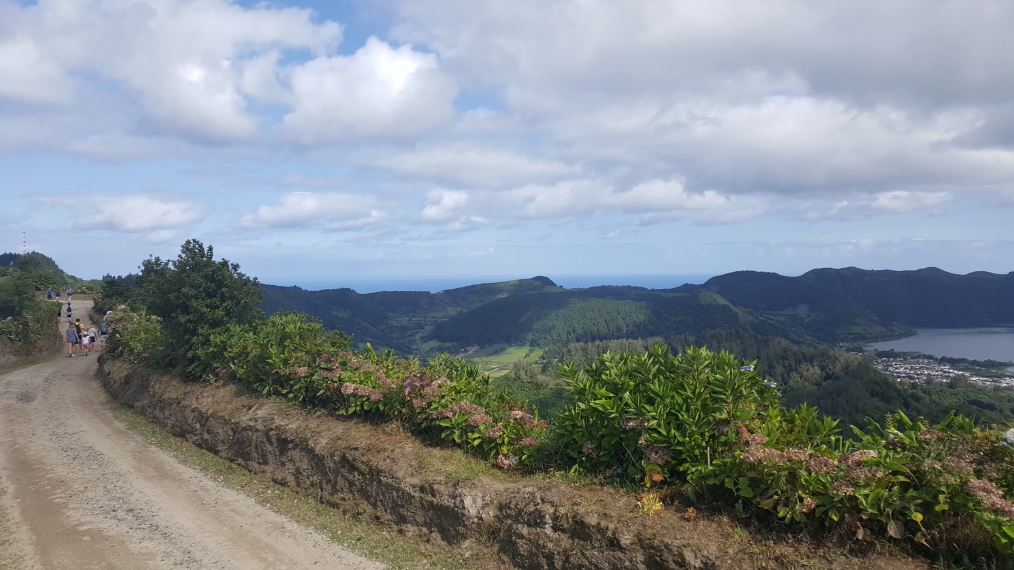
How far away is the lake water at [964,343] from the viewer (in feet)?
150

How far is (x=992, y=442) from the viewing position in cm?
400

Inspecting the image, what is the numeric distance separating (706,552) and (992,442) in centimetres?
222

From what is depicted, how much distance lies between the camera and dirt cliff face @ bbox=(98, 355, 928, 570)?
13.7ft

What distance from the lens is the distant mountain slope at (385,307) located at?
85231mm

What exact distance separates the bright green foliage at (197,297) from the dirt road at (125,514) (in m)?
2.17

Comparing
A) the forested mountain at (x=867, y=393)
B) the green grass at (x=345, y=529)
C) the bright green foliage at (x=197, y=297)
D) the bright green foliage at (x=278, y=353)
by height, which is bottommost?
the forested mountain at (x=867, y=393)

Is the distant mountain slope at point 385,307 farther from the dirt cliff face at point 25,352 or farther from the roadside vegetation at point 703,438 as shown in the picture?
the roadside vegetation at point 703,438

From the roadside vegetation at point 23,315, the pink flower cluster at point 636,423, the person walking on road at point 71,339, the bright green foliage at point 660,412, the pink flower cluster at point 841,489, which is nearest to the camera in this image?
the pink flower cluster at point 841,489

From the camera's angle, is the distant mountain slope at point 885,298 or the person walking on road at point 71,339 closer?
the person walking on road at point 71,339

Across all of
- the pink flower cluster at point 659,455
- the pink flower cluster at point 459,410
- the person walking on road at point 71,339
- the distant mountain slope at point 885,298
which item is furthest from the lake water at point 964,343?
the person walking on road at point 71,339

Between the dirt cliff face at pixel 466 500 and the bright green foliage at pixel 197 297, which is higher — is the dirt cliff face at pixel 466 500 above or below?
below

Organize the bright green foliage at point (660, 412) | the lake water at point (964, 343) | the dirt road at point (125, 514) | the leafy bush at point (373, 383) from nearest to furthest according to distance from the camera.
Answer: the bright green foliage at point (660, 412), the dirt road at point (125, 514), the leafy bush at point (373, 383), the lake water at point (964, 343)

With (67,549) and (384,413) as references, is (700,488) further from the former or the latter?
(67,549)

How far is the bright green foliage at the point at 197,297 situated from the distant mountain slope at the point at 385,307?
59817 millimetres
